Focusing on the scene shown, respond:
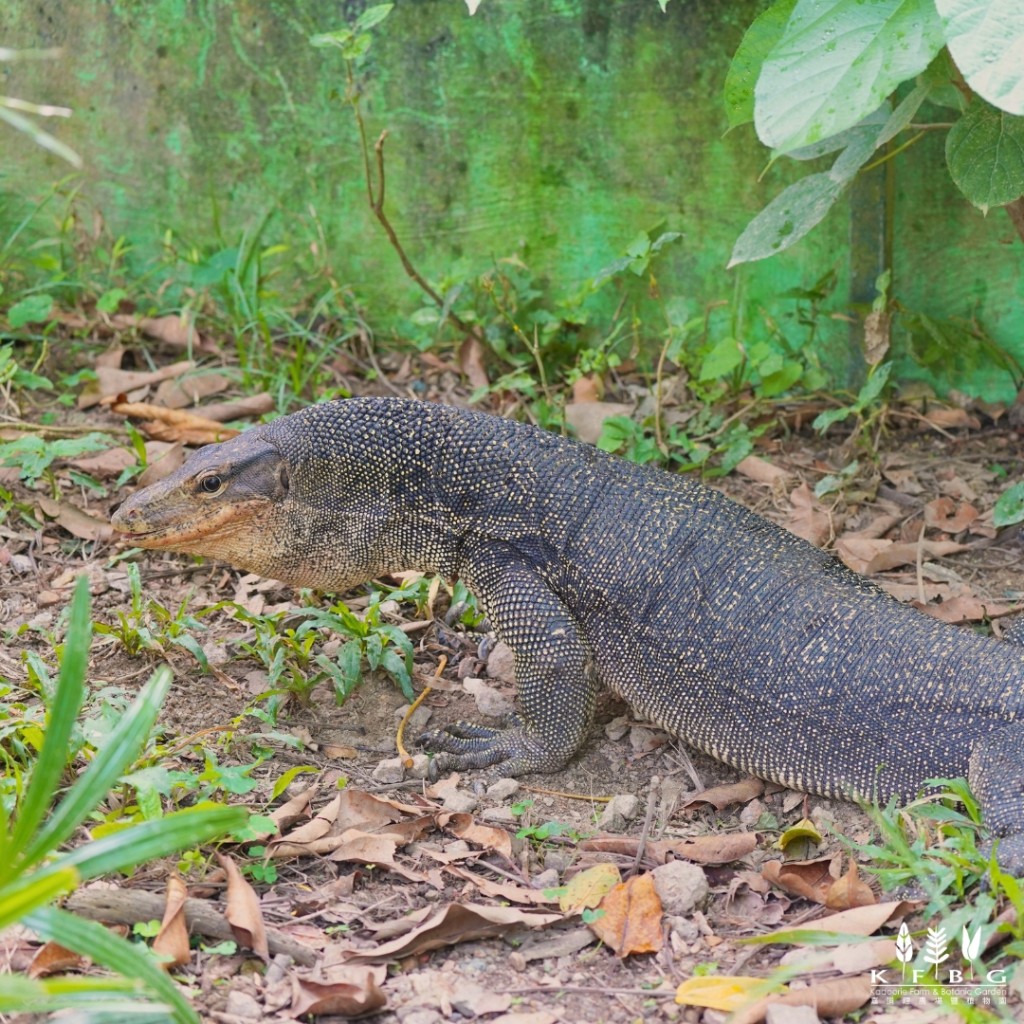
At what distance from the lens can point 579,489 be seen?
5027 millimetres

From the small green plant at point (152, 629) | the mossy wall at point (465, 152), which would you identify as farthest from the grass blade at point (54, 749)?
the mossy wall at point (465, 152)

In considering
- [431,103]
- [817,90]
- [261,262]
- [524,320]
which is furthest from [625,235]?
[817,90]

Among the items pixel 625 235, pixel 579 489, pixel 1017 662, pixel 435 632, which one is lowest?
pixel 435 632

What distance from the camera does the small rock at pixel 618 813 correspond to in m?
4.61

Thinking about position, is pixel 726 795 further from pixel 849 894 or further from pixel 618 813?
pixel 849 894

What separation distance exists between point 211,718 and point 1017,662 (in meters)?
2.92

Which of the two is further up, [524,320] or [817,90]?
[817,90]

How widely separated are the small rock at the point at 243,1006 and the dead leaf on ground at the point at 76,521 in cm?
320

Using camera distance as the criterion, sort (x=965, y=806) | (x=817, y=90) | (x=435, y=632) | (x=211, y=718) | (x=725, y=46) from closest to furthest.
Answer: (x=817, y=90) → (x=965, y=806) → (x=211, y=718) → (x=435, y=632) → (x=725, y=46)

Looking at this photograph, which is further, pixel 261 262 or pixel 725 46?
pixel 261 262

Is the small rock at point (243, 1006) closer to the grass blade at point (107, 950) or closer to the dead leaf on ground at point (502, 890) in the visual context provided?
the grass blade at point (107, 950)

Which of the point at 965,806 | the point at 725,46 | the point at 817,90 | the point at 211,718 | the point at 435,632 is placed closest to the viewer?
the point at 817,90

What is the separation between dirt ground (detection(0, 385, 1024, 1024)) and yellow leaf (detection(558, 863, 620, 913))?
5 cm

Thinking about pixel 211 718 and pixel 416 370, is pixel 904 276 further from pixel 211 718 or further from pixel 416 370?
pixel 211 718
